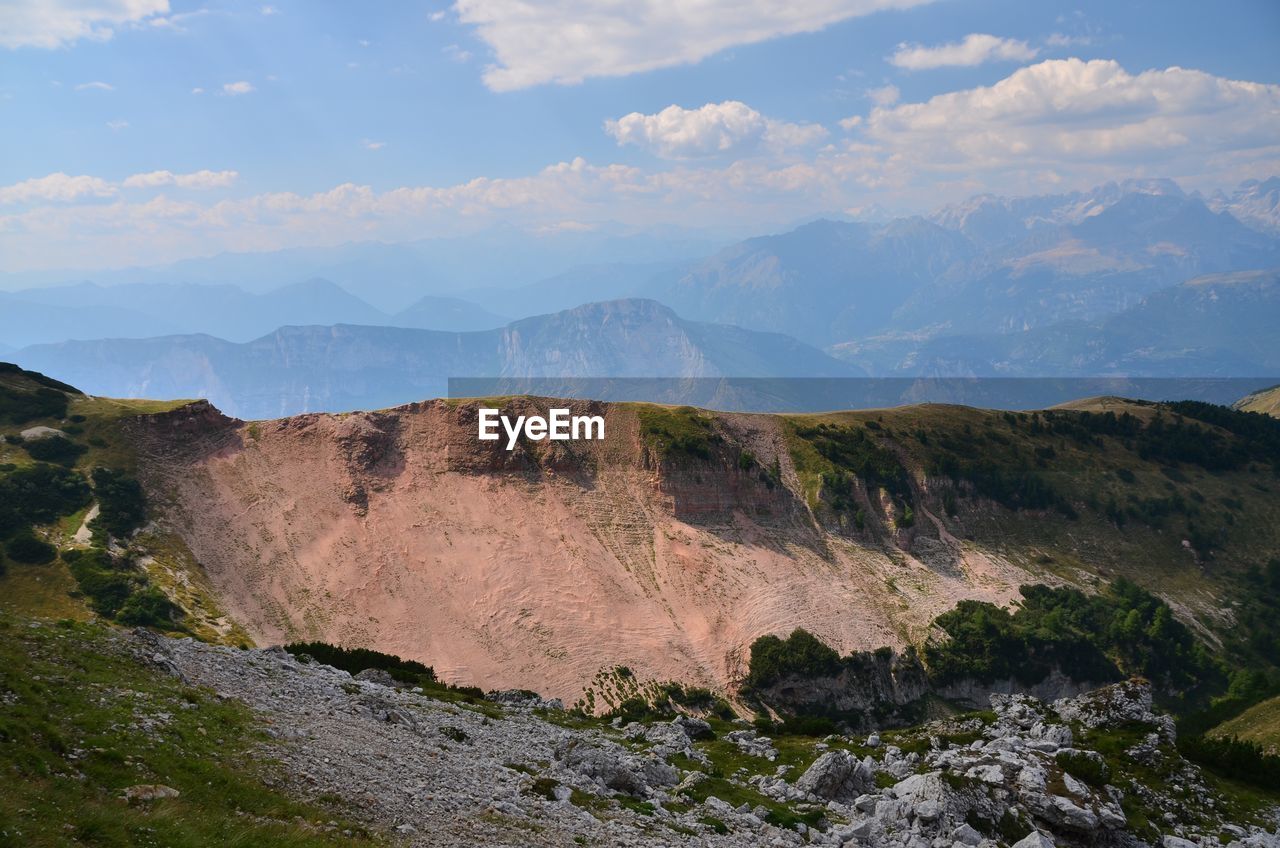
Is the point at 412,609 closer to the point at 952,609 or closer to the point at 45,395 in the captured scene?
the point at 45,395

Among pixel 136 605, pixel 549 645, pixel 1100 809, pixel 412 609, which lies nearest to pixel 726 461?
pixel 549 645

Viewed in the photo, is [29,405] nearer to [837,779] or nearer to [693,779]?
[693,779]

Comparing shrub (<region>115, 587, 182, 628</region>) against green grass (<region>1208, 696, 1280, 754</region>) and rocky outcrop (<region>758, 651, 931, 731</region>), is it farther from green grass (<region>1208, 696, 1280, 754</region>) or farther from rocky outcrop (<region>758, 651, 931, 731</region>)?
green grass (<region>1208, 696, 1280, 754</region>)

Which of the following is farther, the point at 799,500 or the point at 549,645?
the point at 799,500

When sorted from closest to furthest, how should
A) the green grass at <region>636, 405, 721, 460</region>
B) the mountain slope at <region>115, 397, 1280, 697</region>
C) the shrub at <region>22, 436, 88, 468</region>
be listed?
the mountain slope at <region>115, 397, 1280, 697</region> → the shrub at <region>22, 436, 88, 468</region> → the green grass at <region>636, 405, 721, 460</region>

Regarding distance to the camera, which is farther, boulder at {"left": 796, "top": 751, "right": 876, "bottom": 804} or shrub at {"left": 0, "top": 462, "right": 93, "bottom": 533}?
shrub at {"left": 0, "top": 462, "right": 93, "bottom": 533}

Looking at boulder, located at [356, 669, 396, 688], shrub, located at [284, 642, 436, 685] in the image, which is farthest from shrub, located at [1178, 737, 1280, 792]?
shrub, located at [284, 642, 436, 685]

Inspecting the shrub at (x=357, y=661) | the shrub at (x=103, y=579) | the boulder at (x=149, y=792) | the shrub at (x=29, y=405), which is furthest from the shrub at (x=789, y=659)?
the shrub at (x=29, y=405)
